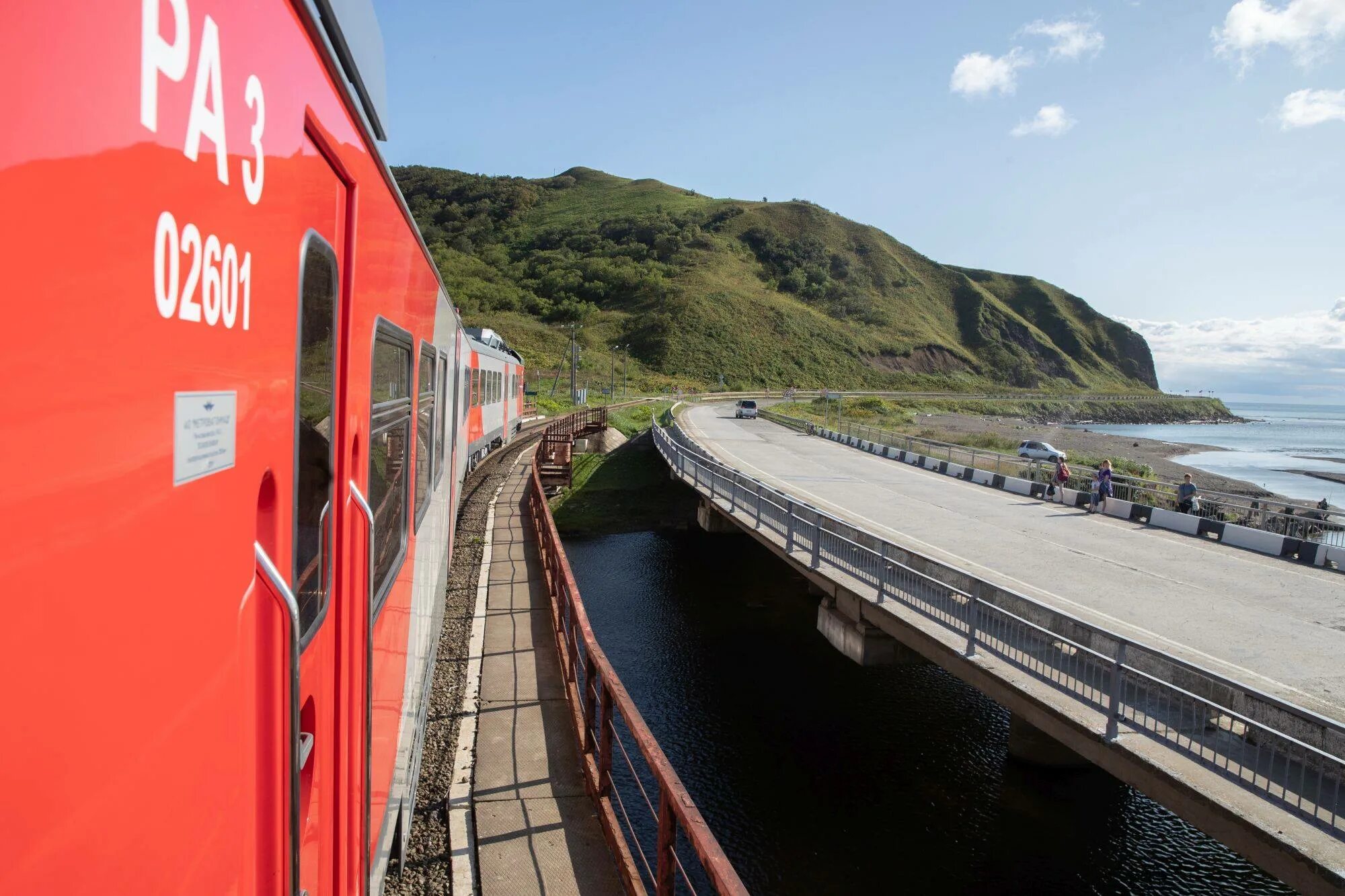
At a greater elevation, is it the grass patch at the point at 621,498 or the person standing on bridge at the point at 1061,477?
the person standing on bridge at the point at 1061,477

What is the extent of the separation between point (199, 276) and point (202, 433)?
11.6 inches

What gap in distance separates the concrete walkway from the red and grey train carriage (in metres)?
3.01

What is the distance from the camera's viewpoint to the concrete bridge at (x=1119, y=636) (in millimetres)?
6516

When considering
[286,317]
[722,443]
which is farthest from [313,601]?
[722,443]

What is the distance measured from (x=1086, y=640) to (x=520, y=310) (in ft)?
384

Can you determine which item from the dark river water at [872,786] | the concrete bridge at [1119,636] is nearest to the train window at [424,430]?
the concrete bridge at [1119,636]

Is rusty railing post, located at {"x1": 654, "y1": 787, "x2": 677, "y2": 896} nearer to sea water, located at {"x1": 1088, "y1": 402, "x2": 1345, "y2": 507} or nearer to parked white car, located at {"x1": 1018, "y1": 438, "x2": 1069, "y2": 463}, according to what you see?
parked white car, located at {"x1": 1018, "y1": 438, "x2": 1069, "y2": 463}

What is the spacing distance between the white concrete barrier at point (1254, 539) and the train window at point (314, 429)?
19.2m

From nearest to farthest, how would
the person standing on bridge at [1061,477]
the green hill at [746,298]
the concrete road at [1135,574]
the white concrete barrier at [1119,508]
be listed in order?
the concrete road at [1135,574]
the white concrete barrier at [1119,508]
the person standing on bridge at [1061,477]
the green hill at [746,298]

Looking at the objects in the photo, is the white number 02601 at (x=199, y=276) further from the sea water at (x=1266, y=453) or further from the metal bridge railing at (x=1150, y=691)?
the sea water at (x=1266, y=453)

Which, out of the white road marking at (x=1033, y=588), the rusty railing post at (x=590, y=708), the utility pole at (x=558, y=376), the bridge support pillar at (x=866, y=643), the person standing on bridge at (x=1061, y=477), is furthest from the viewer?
the utility pole at (x=558, y=376)

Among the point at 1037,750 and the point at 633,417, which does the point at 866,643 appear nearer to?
the point at 1037,750

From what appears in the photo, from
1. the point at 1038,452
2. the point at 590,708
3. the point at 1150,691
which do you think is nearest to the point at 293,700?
the point at 590,708

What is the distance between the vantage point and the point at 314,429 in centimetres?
266
